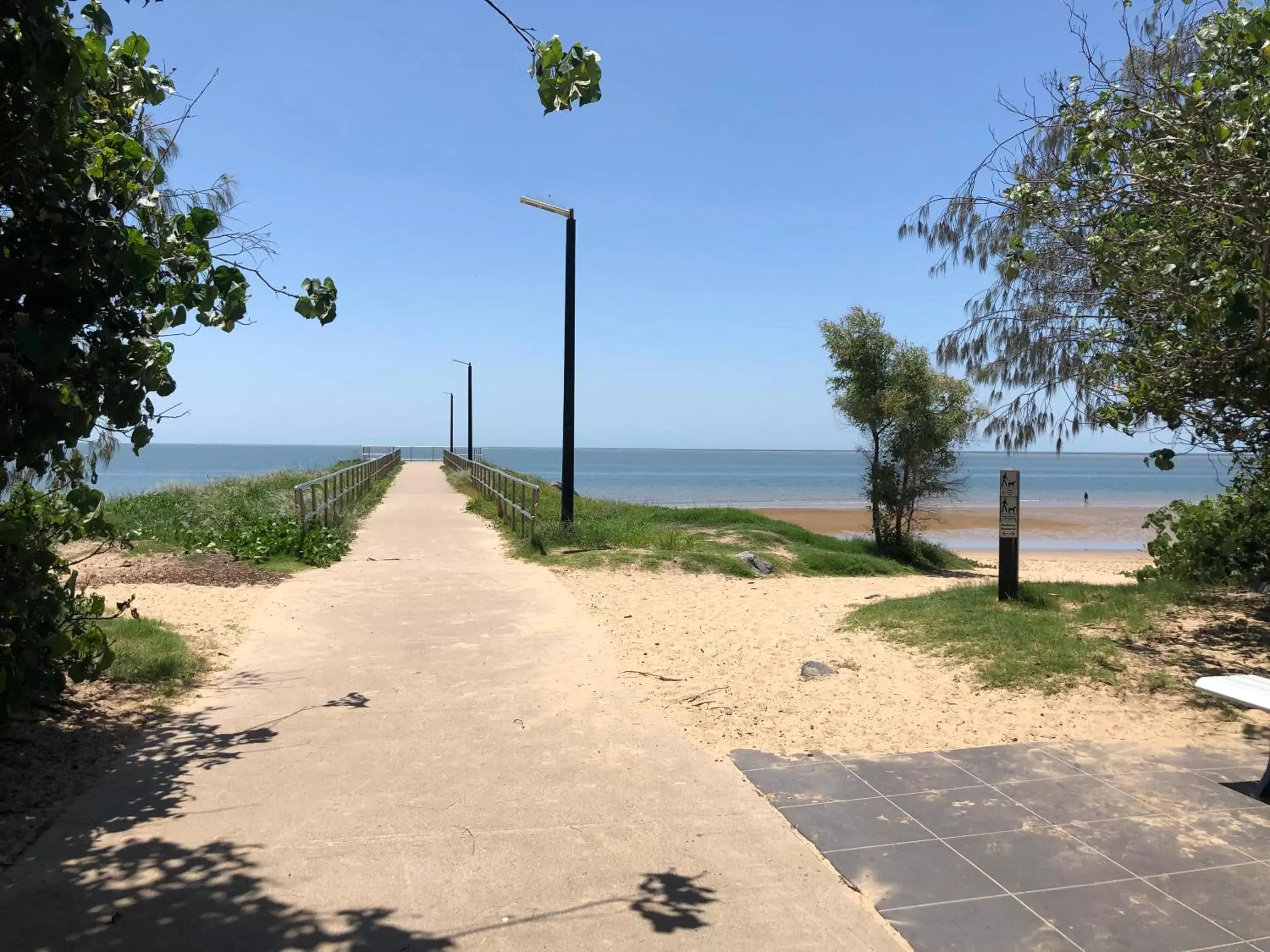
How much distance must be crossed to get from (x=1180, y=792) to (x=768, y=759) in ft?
6.46

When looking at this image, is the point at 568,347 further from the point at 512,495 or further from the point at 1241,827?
the point at 1241,827

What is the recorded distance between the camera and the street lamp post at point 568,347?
Answer: 48.9 feet

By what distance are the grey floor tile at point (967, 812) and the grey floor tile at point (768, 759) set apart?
678 millimetres

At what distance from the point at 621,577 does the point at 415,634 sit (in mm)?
4081

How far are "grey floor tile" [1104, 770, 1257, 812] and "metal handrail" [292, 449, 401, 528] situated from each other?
1137 centimetres

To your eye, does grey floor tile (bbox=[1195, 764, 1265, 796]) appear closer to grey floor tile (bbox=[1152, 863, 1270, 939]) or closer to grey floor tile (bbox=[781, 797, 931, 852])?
grey floor tile (bbox=[1152, 863, 1270, 939])

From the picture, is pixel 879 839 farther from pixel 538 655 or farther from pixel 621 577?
pixel 621 577

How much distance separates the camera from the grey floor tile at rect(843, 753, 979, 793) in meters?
4.59

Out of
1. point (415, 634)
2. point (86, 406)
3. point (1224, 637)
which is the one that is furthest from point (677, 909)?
point (1224, 637)

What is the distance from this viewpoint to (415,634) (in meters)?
8.27

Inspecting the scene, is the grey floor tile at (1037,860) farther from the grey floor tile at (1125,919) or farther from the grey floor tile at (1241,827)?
the grey floor tile at (1241,827)

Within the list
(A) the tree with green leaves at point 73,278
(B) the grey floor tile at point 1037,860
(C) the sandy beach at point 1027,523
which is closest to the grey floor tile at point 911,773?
(B) the grey floor tile at point 1037,860

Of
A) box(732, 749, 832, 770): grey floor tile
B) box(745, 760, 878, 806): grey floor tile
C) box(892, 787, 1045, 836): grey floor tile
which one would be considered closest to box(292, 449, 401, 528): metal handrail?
box(732, 749, 832, 770): grey floor tile

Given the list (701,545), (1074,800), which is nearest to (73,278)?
(1074,800)
